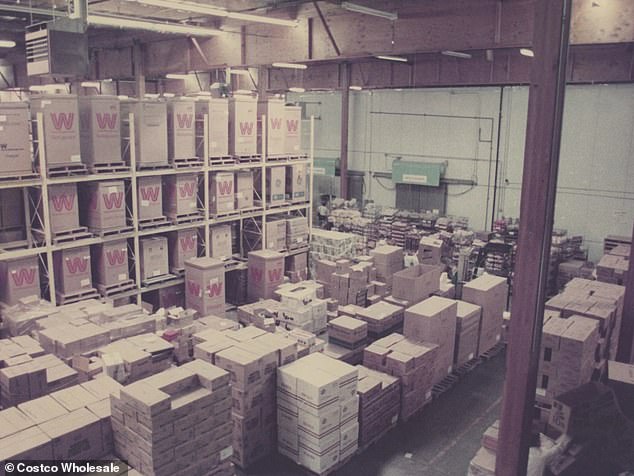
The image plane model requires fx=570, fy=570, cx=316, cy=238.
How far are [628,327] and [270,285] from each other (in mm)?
6411

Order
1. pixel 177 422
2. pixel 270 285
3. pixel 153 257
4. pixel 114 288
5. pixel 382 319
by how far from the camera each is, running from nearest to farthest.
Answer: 1. pixel 177 422
2. pixel 382 319
3. pixel 114 288
4. pixel 153 257
5. pixel 270 285

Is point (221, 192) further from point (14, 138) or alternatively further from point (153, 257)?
point (14, 138)

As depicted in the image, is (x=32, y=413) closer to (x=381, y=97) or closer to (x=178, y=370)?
(x=178, y=370)

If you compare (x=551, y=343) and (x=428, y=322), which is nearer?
(x=551, y=343)

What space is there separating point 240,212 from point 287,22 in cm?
379

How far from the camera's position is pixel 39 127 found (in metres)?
8.54

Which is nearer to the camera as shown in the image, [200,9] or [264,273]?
[200,9]

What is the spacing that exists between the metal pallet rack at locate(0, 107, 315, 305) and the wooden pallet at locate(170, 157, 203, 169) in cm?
6

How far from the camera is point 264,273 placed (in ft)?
37.5

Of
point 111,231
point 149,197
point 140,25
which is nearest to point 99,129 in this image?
point 149,197

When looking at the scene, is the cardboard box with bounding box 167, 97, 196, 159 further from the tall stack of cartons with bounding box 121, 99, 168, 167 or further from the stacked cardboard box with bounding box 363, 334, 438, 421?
the stacked cardboard box with bounding box 363, 334, 438, 421

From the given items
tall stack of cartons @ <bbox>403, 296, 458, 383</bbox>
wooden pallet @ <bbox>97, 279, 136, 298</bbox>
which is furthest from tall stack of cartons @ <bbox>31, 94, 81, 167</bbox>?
tall stack of cartons @ <bbox>403, 296, 458, 383</bbox>

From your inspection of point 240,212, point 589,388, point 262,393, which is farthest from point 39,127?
point 589,388

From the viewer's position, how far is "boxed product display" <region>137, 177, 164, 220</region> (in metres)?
10.0
